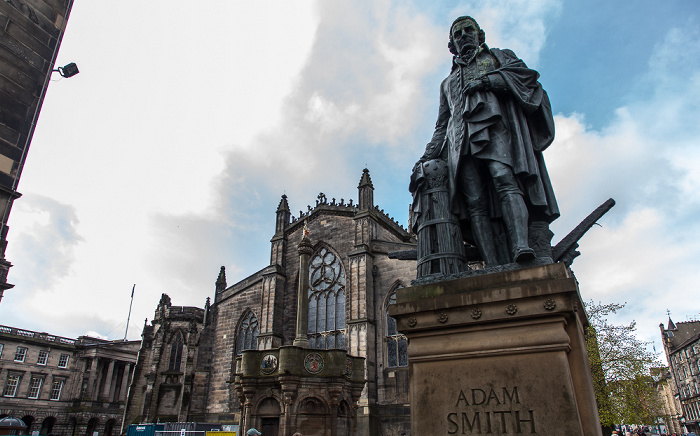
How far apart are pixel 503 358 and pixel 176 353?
105 ft

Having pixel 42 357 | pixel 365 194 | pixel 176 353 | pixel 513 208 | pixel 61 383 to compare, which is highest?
pixel 365 194

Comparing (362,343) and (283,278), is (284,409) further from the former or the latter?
(283,278)

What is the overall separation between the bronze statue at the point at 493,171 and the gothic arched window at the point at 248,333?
2465 cm

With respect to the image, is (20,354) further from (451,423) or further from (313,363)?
(451,423)

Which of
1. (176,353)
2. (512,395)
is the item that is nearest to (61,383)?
(176,353)

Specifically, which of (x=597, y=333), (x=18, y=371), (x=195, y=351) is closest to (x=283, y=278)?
(x=195, y=351)

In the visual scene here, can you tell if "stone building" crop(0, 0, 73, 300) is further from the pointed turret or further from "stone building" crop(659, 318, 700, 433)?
"stone building" crop(659, 318, 700, 433)

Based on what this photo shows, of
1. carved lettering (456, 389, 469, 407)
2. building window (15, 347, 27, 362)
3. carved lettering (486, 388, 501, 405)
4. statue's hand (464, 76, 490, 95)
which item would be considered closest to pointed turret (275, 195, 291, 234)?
statue's hand (464, 76, 490, 95)

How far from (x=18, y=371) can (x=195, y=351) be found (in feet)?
82.8

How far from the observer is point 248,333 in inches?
1054

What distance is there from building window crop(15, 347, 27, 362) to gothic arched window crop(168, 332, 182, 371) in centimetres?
2089

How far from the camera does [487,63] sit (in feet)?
12.1

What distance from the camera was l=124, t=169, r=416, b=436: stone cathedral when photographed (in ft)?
49.0

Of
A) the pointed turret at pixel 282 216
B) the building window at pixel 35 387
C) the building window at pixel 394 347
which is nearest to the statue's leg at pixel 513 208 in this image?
the building window at pixel 394 347
